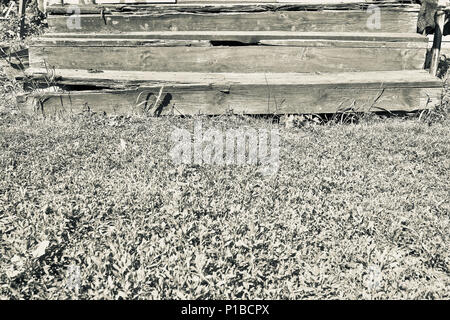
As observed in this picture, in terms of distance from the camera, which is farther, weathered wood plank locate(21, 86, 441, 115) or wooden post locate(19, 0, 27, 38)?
wooden post locate(19, 0, 27, 38)

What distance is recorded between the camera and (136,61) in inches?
234

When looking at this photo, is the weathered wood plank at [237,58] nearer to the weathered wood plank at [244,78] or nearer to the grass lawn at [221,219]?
the weathered wood plank at [244,78]

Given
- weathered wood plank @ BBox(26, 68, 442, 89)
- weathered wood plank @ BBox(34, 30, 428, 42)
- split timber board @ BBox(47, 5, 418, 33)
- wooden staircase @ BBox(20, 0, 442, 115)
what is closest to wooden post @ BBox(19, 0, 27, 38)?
wooden staircase @ BBox(20, 0, 442, 115)

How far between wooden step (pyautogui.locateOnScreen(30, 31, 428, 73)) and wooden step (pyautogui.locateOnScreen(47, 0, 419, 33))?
284mm

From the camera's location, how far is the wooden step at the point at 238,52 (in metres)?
5.77

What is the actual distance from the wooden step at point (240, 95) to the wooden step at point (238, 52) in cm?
31

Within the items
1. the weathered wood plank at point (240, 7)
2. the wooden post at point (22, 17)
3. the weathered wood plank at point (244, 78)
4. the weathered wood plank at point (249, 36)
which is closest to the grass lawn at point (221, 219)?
the weathered wood plank at point (244, 78)

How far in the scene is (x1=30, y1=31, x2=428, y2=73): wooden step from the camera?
577 centimetres

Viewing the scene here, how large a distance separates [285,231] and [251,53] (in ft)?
11.0

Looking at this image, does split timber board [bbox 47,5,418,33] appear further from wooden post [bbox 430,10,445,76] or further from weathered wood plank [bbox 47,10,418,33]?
wooden post [bbox 430,10,445,76]

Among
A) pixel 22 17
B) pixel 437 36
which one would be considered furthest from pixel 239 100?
pixel 22 17

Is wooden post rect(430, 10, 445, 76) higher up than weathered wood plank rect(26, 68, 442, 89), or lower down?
higher up

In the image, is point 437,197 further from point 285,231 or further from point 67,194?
point 67,194

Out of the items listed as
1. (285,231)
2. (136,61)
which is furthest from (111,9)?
(285,231)
